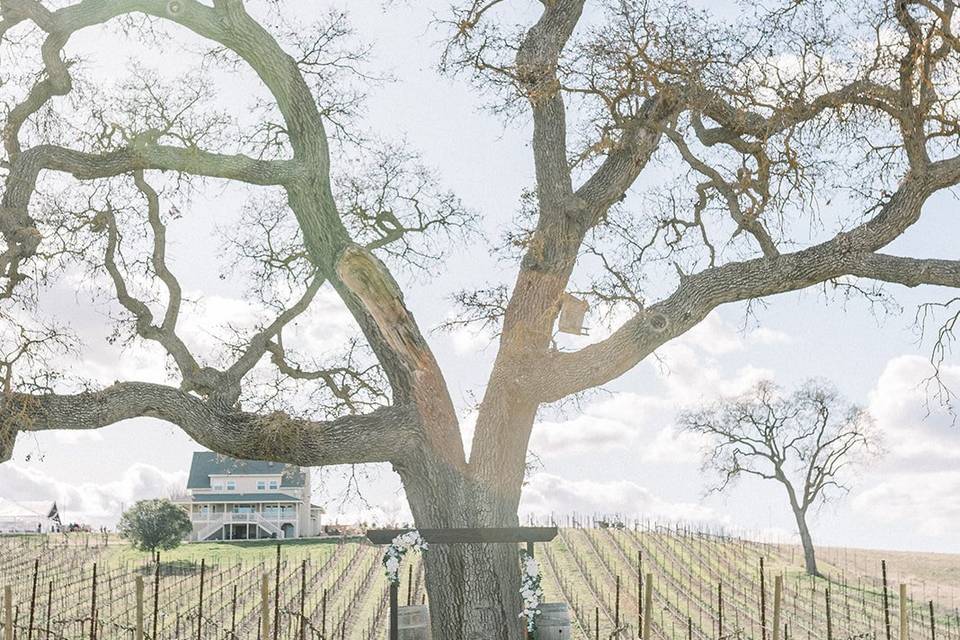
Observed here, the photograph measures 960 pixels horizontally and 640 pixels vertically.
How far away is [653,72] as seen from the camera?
278 inches

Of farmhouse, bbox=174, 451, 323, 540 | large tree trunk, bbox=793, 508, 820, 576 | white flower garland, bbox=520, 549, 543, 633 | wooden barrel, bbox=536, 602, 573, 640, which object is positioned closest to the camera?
white flower garland, bbox=520, 549, 543, 633

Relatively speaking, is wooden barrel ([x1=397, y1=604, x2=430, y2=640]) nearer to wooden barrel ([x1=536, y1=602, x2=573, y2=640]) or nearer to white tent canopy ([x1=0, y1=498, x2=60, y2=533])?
wooden barrel ([x1=536, y1=602, x2=573, y2=640])

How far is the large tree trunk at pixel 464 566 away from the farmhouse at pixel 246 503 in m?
29.6

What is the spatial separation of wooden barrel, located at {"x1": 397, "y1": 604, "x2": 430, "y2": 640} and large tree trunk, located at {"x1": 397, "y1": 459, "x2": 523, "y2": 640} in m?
0.07

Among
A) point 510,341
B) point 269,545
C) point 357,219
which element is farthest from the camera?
point 269,545

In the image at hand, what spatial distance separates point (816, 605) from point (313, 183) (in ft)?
51.6

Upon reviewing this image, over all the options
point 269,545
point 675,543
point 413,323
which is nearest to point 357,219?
point 413,323

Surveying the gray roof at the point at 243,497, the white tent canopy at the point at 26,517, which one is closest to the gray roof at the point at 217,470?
the gray roof at the point at 243,497

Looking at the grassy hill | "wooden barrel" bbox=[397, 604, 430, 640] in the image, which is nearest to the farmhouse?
the grassy hill

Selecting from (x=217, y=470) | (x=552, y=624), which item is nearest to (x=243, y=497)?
(x=217, y=470)

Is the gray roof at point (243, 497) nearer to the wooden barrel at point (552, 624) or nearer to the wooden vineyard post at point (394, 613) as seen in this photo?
the wooden barrel at point (552, 624)

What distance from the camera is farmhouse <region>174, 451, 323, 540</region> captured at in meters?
36.4

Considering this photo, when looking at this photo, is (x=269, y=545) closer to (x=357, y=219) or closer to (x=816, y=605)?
(x=816, y=605)

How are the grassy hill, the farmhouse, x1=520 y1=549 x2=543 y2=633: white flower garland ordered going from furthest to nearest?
the farmhouse
the grassy hill
x1=520 y1=549 x2=543 y2=633: white flower garland
